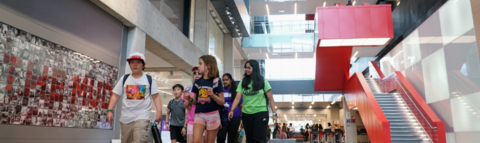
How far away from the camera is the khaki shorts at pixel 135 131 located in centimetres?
404

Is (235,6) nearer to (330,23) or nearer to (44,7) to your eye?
(330,23)

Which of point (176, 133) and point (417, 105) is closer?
point (176, 133)

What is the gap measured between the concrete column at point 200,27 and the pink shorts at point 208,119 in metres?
10.3

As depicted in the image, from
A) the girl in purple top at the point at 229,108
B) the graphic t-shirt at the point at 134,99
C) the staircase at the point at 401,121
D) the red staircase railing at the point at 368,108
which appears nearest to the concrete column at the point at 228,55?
the red staircase railing at the point at 368,108

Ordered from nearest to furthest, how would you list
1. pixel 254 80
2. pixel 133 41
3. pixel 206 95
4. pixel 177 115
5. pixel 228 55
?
pixel 206 95
pixel 254 80
pixel 177 115
pixel 133 41
pixel 228 55

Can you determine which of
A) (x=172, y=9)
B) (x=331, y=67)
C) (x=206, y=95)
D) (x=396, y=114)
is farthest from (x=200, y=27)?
(x=206, y=95)

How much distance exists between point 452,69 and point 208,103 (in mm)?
9290

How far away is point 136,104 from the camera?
13.7ft

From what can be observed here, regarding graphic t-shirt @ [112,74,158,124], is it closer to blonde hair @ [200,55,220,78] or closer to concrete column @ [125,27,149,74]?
blonde hair @ [200,55,220,78]

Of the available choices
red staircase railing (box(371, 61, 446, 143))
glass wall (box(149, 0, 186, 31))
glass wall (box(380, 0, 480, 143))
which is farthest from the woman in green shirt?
red staircase railing (box(371, 61, 446, 143))

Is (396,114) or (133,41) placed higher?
(133,41)

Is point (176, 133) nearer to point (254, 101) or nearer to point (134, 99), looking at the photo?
point (254, 101)

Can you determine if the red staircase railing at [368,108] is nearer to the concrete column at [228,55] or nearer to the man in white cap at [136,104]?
the concrete column at [228,55]

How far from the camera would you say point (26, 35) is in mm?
4980
